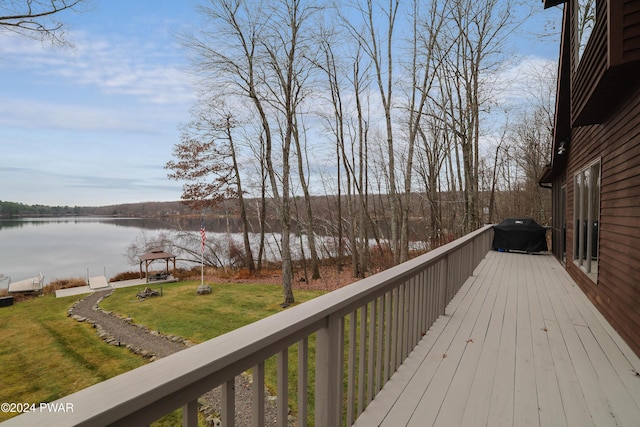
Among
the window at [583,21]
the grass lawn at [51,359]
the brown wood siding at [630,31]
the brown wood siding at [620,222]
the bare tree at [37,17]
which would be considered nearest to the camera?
the brown wood siding at [630,31]

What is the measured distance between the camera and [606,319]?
396 cm

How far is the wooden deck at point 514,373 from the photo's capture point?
2.10 meters

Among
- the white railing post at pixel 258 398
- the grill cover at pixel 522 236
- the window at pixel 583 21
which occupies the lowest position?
the grill cover at pixel 522 236

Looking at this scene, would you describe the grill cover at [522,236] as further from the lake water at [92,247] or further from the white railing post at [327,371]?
the lake water at [92,247]

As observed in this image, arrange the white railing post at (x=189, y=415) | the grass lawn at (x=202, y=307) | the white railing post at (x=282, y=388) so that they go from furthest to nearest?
the grass lawn at (x=202, y=307) < the white railing post at (x=282, y=388) < the white railing post at (x=189, y=415)

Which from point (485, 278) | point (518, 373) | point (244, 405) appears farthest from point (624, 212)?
point (244, 405)

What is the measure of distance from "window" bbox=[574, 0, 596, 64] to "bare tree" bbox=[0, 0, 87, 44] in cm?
756

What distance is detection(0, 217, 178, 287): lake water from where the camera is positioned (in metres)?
20.2

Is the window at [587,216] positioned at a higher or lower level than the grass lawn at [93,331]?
higher

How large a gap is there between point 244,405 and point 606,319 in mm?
5023

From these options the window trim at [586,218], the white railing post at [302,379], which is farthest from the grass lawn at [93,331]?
the window trim at [586,218]

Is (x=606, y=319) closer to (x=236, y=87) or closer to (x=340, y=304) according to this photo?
(x=340, y=304)

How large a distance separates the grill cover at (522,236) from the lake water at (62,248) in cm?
2159

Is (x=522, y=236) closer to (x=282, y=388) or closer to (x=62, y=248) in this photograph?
(x=282, y=388)
